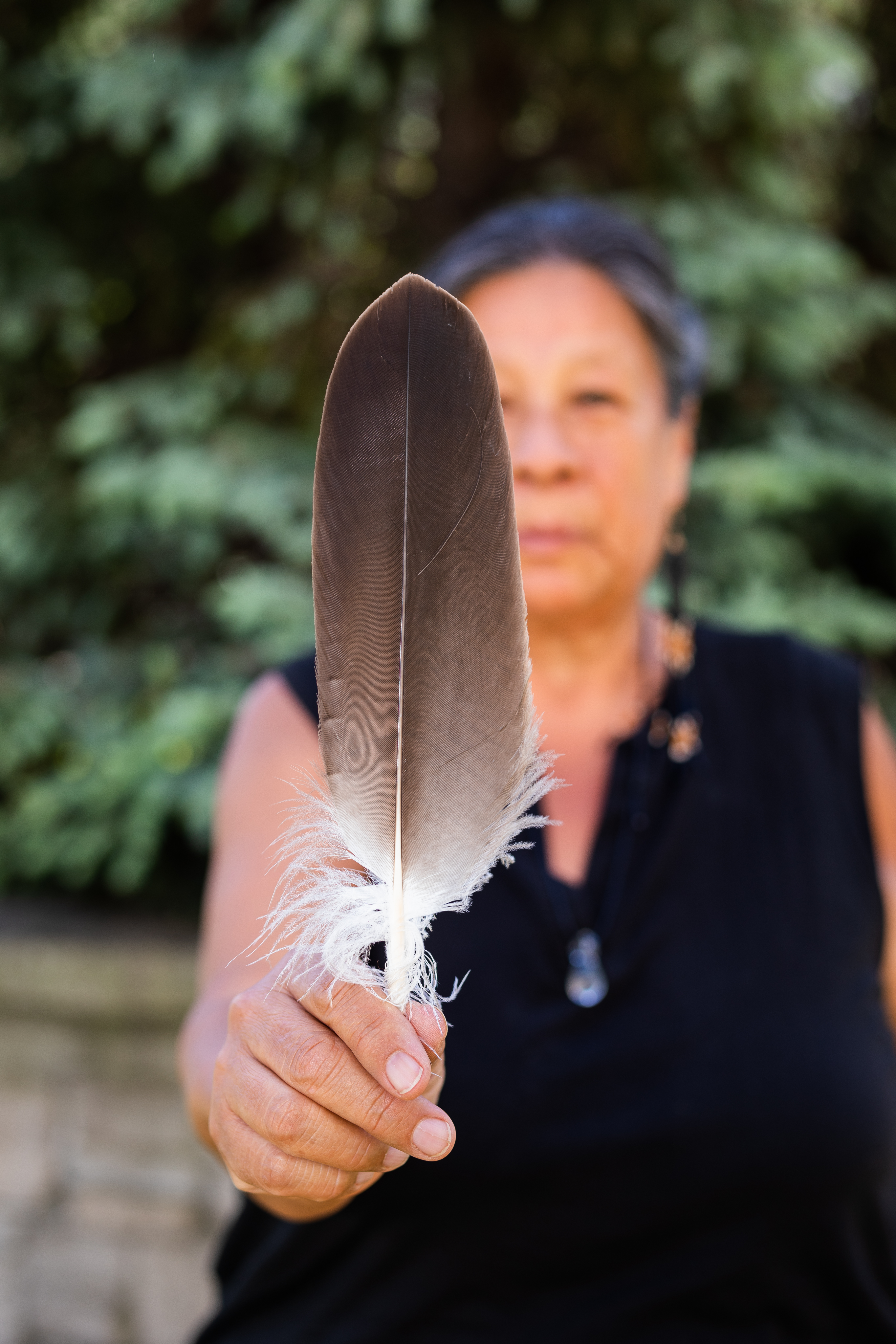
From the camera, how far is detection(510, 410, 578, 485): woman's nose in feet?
4.16

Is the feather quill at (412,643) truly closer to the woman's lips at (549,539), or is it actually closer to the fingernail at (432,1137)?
the fingernail at (432,1137)

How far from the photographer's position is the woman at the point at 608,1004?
120 centimetres

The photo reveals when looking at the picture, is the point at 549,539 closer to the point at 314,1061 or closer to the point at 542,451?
the point at 542,451

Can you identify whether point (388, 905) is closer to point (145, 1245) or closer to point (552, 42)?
point (145, 1245)

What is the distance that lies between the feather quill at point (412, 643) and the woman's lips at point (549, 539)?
604 mm

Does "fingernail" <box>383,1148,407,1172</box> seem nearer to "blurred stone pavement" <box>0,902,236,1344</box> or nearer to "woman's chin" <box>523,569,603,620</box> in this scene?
"woman's chin" <box>523,569,603,620</box>

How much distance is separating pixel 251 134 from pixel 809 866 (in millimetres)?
1933

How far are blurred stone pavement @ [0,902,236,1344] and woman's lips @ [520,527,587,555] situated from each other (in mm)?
1194

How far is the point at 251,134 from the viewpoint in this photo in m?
2.33

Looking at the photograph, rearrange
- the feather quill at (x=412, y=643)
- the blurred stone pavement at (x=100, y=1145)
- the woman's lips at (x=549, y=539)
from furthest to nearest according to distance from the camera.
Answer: the blurred stone pavement at (x=100, y=1145), the woman's lips at (x=549, y=539), the feather quill at (x=412, y=643)

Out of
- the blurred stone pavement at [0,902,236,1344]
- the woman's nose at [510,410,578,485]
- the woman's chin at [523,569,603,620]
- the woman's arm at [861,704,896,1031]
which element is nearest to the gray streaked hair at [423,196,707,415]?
the woman's nose at [510,410,578,485]

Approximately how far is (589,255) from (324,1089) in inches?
43.1

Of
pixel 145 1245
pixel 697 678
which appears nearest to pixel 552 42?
pixel 697 678

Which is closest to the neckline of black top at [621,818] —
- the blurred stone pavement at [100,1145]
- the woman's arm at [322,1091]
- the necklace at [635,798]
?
the necklace at [635,798]
